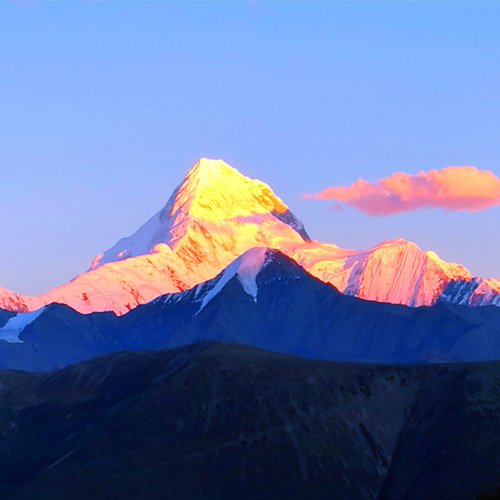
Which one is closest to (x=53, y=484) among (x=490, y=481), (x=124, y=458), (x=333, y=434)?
(x=124, y=458)

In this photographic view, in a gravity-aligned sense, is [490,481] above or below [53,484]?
below

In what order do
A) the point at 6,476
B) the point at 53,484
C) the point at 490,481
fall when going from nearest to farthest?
the point at 490,481 → the point at 53,484 → the point at 6,476

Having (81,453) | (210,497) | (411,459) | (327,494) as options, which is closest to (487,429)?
(411,459)

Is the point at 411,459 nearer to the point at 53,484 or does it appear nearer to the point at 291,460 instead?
the point at 291,460

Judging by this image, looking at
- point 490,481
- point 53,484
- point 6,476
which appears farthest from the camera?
point 6,476

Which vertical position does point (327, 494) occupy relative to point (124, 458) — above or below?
below

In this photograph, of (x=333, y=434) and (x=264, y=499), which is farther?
(x=333, y=434)

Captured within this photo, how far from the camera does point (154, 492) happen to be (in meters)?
182

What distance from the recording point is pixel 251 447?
19288 centimetres

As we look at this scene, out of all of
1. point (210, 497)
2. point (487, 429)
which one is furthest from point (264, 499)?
point (487, 429)

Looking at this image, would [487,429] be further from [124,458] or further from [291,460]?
[124,458]

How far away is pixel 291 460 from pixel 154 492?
20.3 meters

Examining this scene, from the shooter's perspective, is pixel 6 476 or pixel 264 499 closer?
pixel 264 499

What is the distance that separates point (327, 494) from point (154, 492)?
23.1m
